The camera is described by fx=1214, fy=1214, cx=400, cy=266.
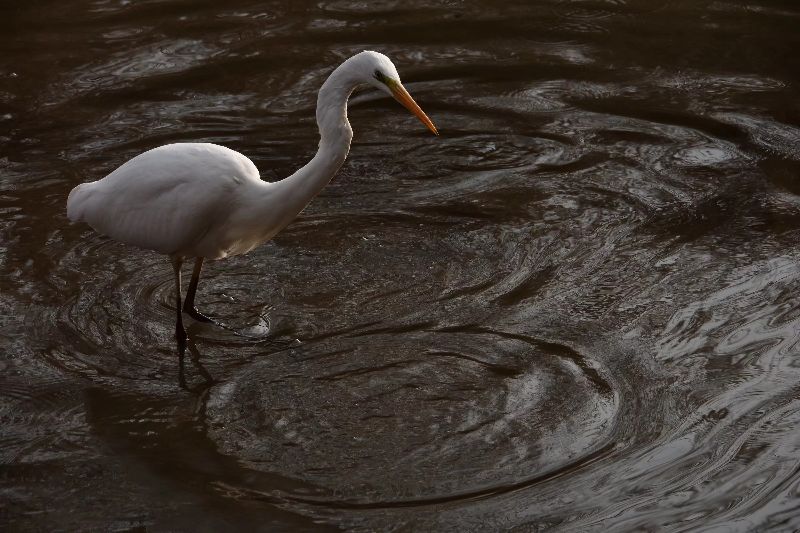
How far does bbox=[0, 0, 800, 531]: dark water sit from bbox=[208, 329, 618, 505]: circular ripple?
1 cm

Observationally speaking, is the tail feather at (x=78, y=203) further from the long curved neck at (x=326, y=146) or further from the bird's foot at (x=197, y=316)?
the long curved neck at (x=326, y=146)

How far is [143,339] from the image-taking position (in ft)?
18.8

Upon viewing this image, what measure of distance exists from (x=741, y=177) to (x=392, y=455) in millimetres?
3486

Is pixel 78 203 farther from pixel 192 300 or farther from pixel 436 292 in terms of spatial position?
pixel 436 292

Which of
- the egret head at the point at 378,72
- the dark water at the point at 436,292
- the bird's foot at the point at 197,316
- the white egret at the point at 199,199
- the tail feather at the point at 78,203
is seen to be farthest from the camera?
the bird's foot at the point at 197,316

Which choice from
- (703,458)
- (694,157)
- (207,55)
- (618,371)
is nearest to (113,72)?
(207,55)

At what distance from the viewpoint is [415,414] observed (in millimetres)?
4957

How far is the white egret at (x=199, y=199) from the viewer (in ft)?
17.7

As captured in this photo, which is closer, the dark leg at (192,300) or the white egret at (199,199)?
the white egret at (199,199)

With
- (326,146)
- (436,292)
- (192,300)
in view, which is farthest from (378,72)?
(192,300)

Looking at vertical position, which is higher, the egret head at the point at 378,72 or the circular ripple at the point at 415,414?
the egret head at the point at 378,72

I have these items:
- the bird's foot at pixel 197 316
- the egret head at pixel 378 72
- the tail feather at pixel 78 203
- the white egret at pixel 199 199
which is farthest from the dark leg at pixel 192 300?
the egret head at pixel 378 72

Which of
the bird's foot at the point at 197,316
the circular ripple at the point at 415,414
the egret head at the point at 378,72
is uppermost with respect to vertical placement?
the egret head at the point at 378,72

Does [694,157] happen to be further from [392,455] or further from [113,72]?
[113,72]
